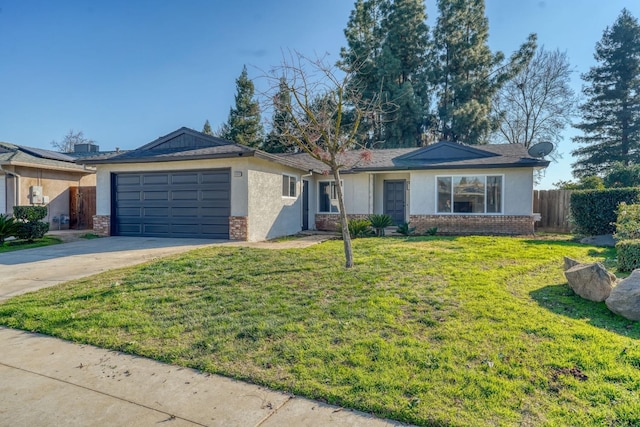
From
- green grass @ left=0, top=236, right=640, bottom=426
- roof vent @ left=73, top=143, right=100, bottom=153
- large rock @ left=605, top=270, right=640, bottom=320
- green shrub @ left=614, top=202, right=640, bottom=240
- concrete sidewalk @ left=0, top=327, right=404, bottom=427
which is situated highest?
roof vent @ left=73, top=143, right=100, bottom=153

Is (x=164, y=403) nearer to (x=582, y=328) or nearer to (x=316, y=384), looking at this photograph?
(x=316, y=384)

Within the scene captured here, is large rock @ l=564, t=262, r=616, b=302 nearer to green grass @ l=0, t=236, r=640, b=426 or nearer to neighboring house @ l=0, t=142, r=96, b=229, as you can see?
green grass @ l=0, t=236, r=640, b=426

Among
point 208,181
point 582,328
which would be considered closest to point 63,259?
point 208,181

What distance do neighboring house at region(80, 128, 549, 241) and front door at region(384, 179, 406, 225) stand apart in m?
0.45

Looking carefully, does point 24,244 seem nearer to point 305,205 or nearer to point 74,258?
point 74,258

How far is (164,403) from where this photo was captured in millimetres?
2725

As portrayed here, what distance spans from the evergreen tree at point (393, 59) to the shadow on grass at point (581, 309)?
2019 cm

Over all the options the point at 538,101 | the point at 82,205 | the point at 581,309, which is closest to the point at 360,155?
the point at 581,309

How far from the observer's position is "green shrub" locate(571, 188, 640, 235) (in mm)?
10531

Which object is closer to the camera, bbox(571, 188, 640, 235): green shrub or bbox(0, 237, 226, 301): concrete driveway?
bbox(0, 237, 226, 301): concrete driveway

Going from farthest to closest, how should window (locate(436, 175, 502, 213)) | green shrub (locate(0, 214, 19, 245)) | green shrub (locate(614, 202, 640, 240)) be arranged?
window (locate(436, 175, 502, 213))
green shrub (locate(0, 214, 19, 245))
green shrub (locate(614, 202, 640, 240))

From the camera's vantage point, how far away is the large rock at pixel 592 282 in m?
4.79

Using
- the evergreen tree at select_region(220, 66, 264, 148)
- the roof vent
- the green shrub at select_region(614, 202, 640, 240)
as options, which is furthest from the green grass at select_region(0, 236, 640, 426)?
the evergreen tree at select_region(220, 66, 264, 148)

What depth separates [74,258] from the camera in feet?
27.7
